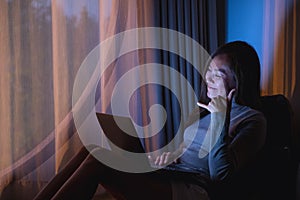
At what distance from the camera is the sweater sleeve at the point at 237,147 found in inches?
60.1

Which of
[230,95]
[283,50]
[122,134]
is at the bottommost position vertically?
[122,134]

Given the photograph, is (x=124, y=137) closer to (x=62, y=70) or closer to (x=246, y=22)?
(x=62, y=70)

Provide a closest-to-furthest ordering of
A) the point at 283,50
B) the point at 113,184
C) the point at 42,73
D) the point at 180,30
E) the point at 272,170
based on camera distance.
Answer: the point at 113,184
the point at 272,170
the point at 283,50
the point at 42,73
the point at 180,30

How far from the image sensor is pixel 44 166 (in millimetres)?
2342

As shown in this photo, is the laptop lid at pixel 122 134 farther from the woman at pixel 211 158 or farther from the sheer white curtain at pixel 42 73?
the sheer white curtain at pixel 42 73

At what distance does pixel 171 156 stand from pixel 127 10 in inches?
38.6

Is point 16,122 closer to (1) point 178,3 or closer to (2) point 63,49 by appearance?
(2) point 63,49

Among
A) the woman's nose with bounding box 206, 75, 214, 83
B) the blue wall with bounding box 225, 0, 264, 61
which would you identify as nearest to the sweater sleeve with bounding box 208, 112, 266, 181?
the woman's nose with bounding box 206, 75, 214, 83

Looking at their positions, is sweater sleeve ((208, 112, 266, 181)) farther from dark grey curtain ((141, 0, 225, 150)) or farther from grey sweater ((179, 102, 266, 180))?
dark grey curtain ((141, 0, 225, 150))

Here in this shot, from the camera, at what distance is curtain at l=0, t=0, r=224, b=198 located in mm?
2242

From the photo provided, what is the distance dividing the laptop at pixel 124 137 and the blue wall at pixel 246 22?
2.95 feet

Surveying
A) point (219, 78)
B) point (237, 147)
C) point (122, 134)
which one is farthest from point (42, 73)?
point (237, 147)

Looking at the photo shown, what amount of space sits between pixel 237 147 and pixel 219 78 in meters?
0.44

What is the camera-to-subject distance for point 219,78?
192 cm
